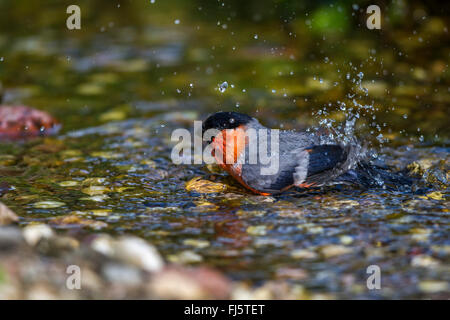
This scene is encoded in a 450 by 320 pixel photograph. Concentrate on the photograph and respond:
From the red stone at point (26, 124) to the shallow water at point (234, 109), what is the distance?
0.59 ft

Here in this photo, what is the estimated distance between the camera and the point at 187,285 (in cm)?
335

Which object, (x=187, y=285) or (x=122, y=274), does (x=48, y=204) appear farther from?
(x=187, y=285)

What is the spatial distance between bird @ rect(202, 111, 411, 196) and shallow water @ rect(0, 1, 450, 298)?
12cm

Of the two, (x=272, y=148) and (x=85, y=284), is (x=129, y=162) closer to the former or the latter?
(x=272, y=148)

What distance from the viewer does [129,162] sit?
562cm

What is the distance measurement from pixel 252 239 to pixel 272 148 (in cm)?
102

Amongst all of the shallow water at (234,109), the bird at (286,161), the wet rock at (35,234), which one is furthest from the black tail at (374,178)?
the wet rock at (35,234)

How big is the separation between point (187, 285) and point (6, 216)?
1514mm

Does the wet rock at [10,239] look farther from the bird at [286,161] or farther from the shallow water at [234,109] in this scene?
the bird at [286,161]

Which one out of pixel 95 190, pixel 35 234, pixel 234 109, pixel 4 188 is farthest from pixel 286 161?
pixel 4 188

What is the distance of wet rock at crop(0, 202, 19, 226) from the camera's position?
4078mm
